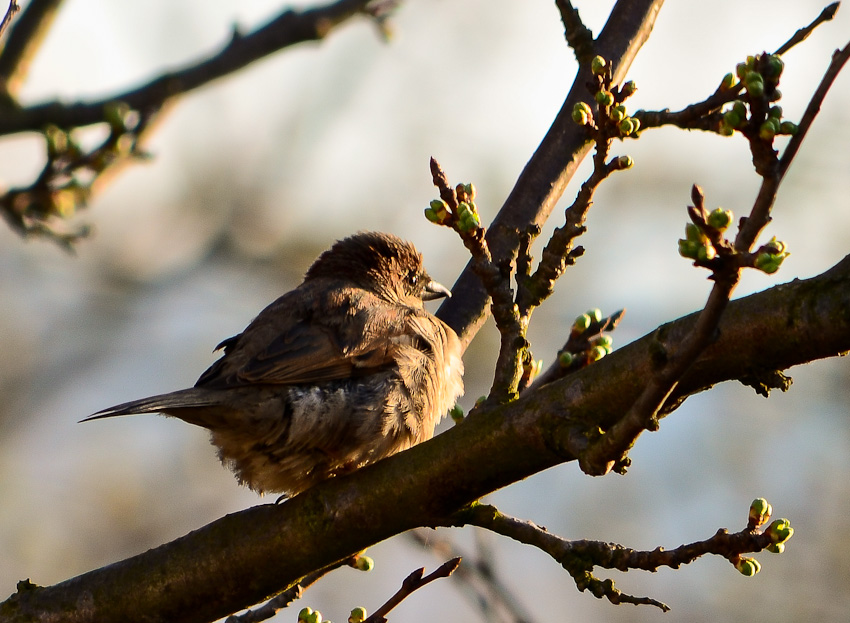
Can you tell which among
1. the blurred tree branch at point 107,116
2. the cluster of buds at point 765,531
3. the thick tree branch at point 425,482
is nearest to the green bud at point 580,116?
the thick tree branch at point 425,482

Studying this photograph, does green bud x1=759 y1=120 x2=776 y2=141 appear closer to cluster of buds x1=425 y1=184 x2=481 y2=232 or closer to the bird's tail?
cluster of buds x1=425 y1=184 x2=481 y2=232

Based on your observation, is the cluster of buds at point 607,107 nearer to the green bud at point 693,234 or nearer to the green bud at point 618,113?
the green bud at point 618,113

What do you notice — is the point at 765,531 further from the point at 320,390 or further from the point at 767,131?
the point at 320,390

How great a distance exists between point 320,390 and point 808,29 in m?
2.43

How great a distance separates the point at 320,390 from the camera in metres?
4.27

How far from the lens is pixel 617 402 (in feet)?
9.25

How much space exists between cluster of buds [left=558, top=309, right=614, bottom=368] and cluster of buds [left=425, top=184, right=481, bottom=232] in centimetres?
85

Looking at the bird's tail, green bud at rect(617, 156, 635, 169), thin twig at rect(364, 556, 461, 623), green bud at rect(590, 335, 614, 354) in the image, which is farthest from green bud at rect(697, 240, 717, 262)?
the bird's tail

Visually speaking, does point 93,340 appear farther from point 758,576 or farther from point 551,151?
point 551,151

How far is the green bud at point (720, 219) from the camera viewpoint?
2074mm

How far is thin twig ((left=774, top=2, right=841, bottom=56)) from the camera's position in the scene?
2607 millimetres

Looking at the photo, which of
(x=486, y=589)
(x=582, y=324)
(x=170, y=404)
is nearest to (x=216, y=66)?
(x=170, y=404)

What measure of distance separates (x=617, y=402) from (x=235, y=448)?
1975mm

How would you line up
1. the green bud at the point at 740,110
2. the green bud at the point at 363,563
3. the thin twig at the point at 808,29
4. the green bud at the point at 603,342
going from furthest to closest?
the green bud at the point at 603,342, the green bud at the point at 363,563, the thin twig at the point at 808,29, the green bud at the point at 740,110
